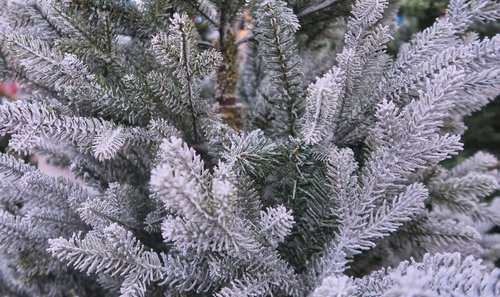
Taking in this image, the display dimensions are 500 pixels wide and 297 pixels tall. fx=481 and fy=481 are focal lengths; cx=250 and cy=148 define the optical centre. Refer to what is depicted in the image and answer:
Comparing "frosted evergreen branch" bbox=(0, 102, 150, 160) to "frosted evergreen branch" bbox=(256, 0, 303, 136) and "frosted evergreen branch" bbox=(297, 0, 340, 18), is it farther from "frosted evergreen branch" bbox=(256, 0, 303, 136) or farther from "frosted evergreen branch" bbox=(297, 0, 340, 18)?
"frosted evergreen branch" bbox=(297, 0, 340, 18)

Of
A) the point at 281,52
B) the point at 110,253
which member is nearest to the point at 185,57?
the point at 281,52

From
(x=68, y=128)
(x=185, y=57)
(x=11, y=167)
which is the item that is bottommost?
(x=11, y=167)

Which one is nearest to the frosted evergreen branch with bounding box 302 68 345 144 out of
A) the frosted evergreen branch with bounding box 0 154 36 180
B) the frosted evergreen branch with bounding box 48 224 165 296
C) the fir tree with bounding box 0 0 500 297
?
the fir tree with bounding box 0 0 500 297

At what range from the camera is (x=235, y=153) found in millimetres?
643

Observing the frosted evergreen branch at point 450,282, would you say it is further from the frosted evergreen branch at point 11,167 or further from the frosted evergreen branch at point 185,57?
the frosted evergreen branch at point 11,167

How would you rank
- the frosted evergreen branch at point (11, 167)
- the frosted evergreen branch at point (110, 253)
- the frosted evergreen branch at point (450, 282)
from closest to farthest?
the frosted evergreen branch at point (450, 282) → the frosted evergreen branch at point (110, 253) → the frosted evergreen branch at point (11, 167)

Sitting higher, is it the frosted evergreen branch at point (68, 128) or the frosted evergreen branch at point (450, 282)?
the frosted evergreen branch at point (450, 282)

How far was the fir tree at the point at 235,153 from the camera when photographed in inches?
22.6

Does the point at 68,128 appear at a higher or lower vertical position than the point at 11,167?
higher

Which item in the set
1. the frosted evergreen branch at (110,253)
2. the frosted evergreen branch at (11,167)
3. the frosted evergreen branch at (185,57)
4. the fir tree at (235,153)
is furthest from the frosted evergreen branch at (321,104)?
the frosted evergreen branch at (11,167)

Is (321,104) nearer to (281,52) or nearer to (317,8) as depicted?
(281,52)

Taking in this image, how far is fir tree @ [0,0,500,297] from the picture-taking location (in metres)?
0.58

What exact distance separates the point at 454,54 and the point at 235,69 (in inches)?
16.3

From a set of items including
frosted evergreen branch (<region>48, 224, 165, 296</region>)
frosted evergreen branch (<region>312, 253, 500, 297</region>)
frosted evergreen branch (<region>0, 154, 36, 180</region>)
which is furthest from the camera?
frosted evergreen branch (<region>0, 154, 36, 180</region>)
